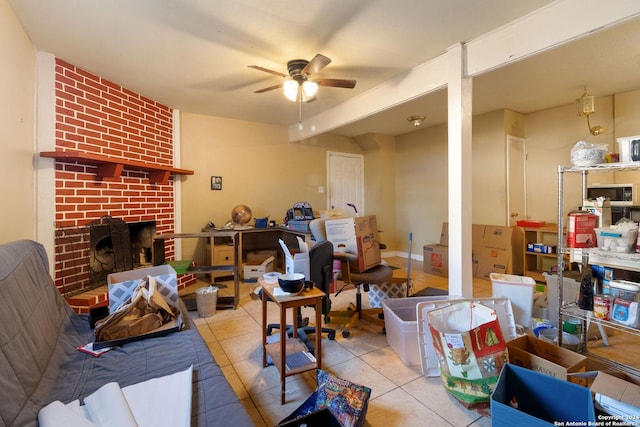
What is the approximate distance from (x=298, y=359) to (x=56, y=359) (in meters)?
1.30

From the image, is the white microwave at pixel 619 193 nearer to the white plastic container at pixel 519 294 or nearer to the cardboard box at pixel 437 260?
the white plastic container at pixel 519 294

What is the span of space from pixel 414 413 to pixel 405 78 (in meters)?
2.87

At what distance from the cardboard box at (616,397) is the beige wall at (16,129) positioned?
360 cm

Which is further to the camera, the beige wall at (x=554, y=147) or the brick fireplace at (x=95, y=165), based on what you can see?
the beige wall at (x=554, y=147)

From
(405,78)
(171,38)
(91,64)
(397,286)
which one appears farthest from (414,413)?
(91,64)

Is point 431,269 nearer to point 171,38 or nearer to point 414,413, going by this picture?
point 414,413

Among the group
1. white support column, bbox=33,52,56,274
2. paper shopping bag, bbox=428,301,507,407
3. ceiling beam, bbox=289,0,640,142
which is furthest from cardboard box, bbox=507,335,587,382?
white support column, bbox=33,52,56,274

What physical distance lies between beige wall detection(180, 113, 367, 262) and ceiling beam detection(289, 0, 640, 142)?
2.19 meters

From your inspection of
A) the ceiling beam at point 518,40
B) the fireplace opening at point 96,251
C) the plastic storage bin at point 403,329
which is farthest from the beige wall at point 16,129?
the ceiling beam at point 518,40

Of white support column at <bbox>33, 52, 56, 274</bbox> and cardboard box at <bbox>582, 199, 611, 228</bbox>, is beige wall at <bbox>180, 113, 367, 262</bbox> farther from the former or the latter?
cardboard box at <bbox>582, 199, 611, 228</bbox>

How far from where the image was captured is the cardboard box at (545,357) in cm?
161

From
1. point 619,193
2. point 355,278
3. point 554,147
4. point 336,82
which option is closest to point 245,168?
point 336,82

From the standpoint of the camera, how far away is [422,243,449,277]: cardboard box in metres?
4.34

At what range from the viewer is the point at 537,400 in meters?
1.47
